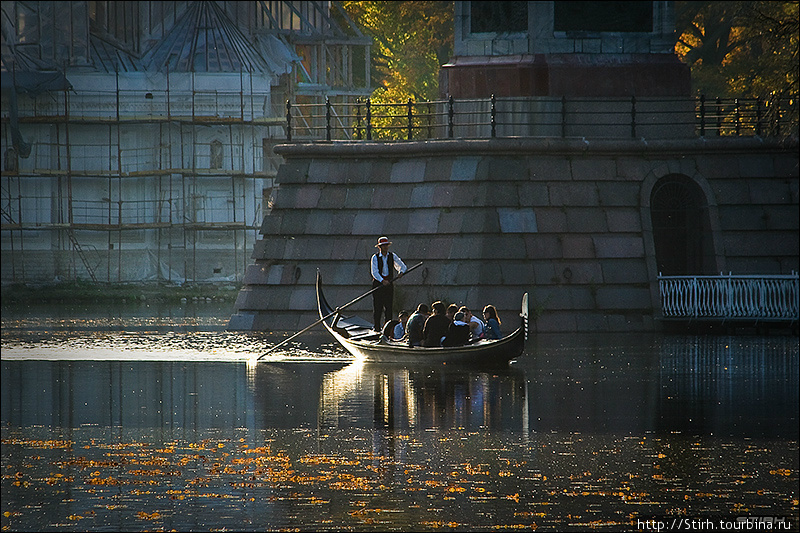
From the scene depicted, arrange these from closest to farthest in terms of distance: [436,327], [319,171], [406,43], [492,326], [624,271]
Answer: [436,327], [492,326], [624,271], [319,171], [406,43]

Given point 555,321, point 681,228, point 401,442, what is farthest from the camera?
point 681,228

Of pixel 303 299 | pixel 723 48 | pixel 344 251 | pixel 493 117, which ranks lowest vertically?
pixel 303 299

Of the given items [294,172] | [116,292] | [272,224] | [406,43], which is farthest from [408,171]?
[406,43]

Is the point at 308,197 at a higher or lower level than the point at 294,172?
lower

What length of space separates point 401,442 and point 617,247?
12927 millimetres

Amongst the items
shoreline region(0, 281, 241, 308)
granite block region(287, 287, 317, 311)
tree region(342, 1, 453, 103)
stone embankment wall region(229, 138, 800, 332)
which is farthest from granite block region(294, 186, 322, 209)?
tree region(342, 1, 453, 103)

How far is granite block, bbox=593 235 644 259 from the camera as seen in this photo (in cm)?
2408

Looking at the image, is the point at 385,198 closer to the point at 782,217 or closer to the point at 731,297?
the point at 731,297

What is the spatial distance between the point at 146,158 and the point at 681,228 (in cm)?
2300

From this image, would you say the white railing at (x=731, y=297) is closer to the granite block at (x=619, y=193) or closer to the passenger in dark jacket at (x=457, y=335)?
the granite block at (x=619, y=193)

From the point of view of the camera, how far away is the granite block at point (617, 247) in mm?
24078

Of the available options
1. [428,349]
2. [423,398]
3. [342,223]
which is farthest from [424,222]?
[423,398]

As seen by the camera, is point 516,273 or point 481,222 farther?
point 481,222

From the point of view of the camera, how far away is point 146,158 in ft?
144
